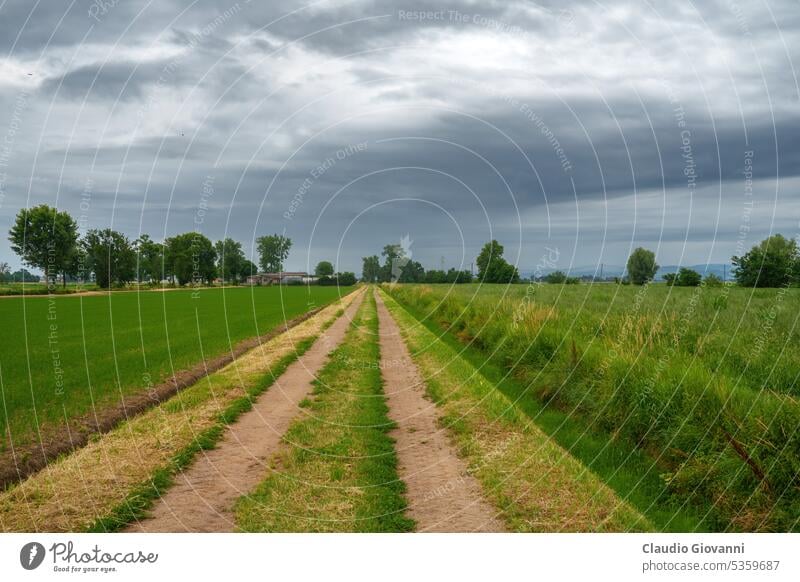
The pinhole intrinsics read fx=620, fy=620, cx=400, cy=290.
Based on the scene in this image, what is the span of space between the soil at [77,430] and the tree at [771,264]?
15.3 metres

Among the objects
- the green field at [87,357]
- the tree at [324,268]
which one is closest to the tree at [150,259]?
the tree at [324,268]

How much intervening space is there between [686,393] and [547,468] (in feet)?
9.03

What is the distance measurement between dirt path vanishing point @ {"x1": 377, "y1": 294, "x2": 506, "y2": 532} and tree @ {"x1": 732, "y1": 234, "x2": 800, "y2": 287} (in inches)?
338

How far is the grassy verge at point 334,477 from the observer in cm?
829

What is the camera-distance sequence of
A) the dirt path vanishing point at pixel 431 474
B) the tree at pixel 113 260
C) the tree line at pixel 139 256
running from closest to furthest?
1. the dirt path vanishing point at pixel 431 474
2. the tree line at pixel 139 256
3. the tree at pixel 113 260

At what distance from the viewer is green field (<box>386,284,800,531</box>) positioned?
8398 mm

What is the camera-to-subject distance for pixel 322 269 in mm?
113062

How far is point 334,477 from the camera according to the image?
10008mm

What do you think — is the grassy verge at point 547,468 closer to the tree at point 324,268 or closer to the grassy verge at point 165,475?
the grassy verge at point 165,475

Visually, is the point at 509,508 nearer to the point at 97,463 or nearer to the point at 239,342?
the point at 97,463

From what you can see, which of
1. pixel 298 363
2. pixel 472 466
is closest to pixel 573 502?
pixel 472 466

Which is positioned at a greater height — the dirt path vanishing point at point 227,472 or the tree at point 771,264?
the tree at point 771,264

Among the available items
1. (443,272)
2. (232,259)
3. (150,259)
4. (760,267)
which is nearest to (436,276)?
(443,272)
